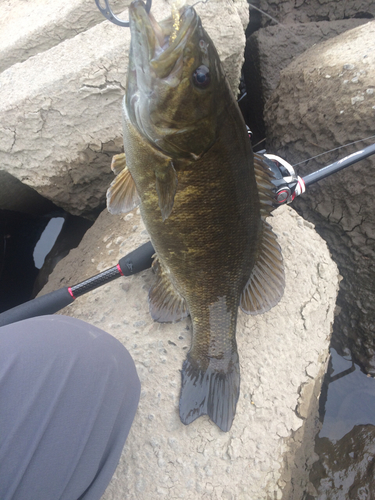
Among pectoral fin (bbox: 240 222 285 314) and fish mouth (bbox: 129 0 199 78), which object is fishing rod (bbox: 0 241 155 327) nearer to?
pectoral fin (bbox: 240 222 285 314)

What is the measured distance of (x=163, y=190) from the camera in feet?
4.50

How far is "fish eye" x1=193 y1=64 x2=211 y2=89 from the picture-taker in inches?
45.4

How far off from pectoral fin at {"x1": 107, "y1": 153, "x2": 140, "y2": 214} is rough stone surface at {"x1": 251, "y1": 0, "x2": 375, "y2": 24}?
314 cm

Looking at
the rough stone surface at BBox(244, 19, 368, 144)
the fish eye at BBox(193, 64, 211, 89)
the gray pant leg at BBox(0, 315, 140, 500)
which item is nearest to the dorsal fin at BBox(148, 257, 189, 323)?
the gray pant leg at BBox(0, 315, 140, 500)

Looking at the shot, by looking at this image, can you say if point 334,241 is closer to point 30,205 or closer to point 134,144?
point 134,144

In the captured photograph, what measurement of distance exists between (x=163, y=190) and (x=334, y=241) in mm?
1800

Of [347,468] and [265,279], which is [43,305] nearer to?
[265,279]

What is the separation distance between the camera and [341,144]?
7.61ft

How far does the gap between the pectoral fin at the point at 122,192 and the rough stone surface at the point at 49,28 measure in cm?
201

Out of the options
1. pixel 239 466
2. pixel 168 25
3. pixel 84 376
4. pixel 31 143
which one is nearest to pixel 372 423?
pixel 239 466

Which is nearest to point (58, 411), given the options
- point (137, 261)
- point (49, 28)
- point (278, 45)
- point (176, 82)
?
point (137, 261)

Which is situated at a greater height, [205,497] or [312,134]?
[312,134]

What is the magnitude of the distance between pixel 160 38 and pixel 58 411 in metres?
1.47

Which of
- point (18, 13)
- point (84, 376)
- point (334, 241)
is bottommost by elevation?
point (334, 241)
